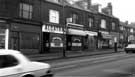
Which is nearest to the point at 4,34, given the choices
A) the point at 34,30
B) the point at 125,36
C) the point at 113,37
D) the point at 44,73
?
the point at 34,30

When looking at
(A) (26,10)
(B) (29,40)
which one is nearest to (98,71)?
(B) (29,40)

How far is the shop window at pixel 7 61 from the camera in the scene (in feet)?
17.9

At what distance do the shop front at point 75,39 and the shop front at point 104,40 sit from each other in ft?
23.2

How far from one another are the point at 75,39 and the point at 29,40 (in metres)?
10.5

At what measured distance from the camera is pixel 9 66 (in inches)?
219

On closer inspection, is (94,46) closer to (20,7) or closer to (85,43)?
(85,43)

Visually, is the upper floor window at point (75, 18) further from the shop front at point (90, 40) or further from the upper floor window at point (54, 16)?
the upper floor window at point (54, 16)

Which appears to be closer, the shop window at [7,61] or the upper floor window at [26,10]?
the shop window at [7,61]

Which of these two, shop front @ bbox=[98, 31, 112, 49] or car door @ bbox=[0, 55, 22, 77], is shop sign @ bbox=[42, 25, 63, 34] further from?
car door @ bbox=[0, 55, 22, 77]

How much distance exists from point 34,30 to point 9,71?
20491 mm

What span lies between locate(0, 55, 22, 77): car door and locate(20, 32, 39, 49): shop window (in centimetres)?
1872

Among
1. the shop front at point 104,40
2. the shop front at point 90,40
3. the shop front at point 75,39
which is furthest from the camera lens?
the shop front at point 104,40

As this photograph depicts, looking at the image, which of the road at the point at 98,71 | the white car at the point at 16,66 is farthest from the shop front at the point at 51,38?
the white car at the point at 16,66

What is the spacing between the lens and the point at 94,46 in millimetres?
38531
